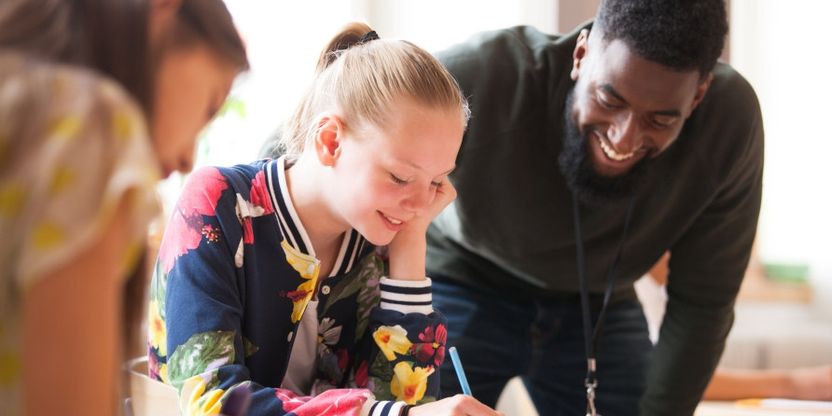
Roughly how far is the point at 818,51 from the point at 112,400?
230 centimetres

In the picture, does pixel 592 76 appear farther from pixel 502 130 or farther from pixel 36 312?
pixel 36 312

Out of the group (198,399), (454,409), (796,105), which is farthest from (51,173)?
(796,105)

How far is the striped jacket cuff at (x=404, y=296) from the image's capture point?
113cm

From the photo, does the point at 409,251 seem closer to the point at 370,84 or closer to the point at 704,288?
the point at 370,84

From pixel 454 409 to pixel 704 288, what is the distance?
87 cm

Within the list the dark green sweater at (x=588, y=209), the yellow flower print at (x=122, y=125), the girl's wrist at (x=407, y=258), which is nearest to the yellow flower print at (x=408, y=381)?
the girl's wrist at (x=407, y=258)

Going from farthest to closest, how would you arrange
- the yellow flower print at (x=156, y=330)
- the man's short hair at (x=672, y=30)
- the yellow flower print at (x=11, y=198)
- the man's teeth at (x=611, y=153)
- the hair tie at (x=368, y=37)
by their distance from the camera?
the man's teeth at (x=611, y=153), the man's short hair at (x=672, y=30), the hair tie at (x=368, y=37), the yellow flower print at (x=156, y=330), the yellow flower print at (x=11, y=198)

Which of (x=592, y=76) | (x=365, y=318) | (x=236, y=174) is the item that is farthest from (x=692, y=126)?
(x=236, y=174)

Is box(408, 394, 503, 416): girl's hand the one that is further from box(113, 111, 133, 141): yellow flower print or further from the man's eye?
the man's eye

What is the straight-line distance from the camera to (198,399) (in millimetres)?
919

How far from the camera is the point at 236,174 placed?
3.56 ft

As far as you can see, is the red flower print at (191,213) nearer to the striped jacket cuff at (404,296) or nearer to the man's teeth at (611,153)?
the striped jacket cuff at (404,296)

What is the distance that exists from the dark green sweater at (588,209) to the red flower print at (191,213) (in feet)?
1.87

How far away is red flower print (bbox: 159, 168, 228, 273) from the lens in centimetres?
100
